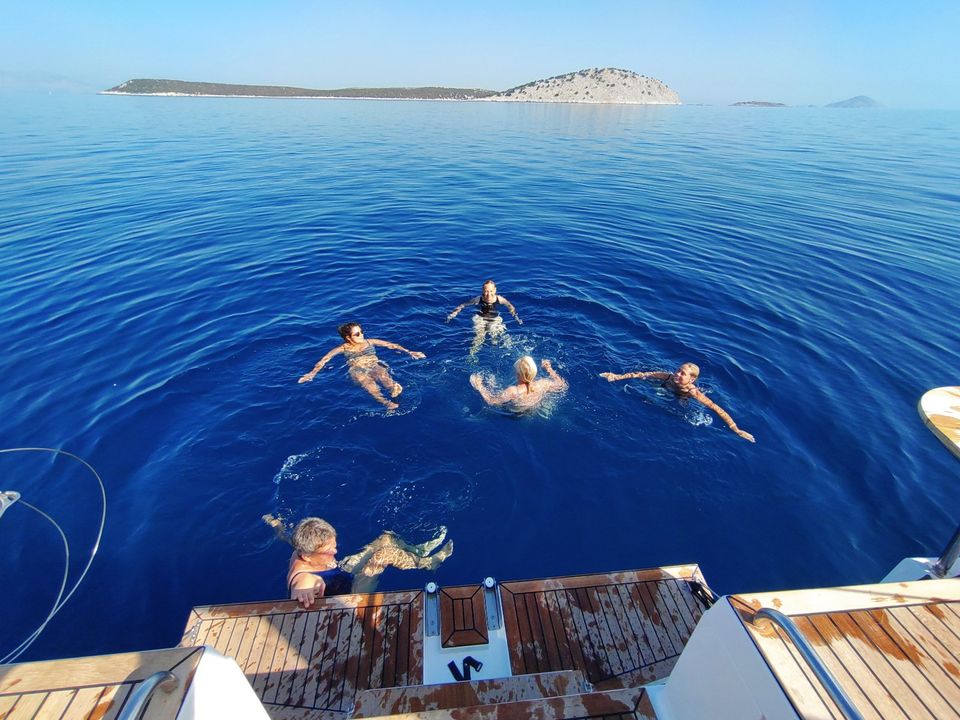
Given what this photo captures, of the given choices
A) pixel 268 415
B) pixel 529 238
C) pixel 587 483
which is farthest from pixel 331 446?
pixel 529 238

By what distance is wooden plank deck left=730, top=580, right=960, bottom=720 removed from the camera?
103 inches

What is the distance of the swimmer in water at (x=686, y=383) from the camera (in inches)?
312

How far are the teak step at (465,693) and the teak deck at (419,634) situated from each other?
17.9 inches

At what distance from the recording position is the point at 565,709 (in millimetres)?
3488

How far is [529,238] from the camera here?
17.7 m

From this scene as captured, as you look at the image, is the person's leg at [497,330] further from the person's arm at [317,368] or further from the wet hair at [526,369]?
the person's arm at [317,368]

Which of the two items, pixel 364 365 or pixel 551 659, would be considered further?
pixel 364 365

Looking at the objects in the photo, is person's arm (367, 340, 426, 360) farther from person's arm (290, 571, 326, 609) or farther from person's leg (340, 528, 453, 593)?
person's arm (290, 571, 326, 609)

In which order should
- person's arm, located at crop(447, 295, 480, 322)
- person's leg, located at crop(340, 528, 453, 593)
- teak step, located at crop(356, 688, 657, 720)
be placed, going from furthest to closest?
person's arm, located at crop(447, 295, 480, 322)
person's leg, located at crop(340, 528, 453, 593)
teak step, located at crop(356, 688, 657, 720)

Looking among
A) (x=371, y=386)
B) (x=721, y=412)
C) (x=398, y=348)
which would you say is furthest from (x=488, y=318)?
(x=721, y=412)

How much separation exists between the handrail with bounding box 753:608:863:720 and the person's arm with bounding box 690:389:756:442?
577 cm

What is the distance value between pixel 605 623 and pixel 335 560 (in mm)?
3316

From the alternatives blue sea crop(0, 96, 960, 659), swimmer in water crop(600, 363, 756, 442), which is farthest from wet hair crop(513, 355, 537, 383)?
swimmer in water crop(600, 363, 756, 442)

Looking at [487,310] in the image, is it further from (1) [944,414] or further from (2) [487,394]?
(1) [944,414]
